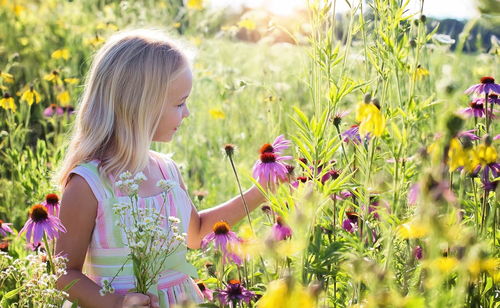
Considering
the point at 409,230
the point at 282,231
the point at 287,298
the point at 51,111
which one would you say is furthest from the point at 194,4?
the point at 287,298

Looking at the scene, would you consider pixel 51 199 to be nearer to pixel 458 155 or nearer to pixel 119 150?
pixel 119 150

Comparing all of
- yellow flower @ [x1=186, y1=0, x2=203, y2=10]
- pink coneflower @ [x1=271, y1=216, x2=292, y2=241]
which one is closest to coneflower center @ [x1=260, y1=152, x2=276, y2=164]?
pink coneflower @ [x1=271, y1=216, x2=292, y2=241]

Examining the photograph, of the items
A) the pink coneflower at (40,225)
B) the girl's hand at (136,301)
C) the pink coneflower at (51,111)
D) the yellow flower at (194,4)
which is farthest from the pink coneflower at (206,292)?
the yellow flower at (194,4)

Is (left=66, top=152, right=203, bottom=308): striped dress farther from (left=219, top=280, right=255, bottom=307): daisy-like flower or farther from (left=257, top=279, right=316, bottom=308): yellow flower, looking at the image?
(left=257, top=279, right=316, bottom=308): yellow flower

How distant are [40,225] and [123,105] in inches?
14.7

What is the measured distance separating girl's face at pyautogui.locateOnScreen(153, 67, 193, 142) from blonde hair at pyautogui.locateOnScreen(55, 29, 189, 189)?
0.05ft

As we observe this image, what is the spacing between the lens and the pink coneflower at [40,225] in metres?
1.46

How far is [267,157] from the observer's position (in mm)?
1466

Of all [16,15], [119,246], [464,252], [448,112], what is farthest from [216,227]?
[16,15]

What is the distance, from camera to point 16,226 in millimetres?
2502

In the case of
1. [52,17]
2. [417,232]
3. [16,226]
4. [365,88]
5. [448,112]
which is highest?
[448,112]

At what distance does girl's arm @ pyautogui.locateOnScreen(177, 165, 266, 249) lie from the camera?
1.76 meters

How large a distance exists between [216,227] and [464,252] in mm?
781

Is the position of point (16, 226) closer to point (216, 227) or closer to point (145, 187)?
point (145, 187)
